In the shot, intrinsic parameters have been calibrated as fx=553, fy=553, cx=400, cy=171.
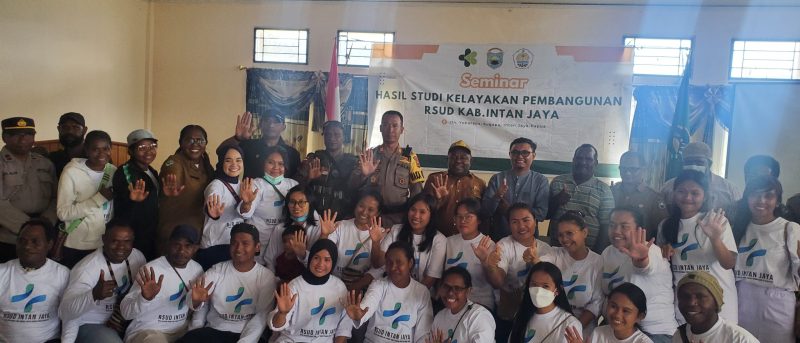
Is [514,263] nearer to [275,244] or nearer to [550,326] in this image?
[550,326]

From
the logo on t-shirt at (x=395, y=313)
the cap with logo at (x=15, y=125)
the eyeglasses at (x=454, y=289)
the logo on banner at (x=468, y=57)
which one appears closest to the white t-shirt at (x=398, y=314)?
the logo on t-shirt at (x=395, y=313)

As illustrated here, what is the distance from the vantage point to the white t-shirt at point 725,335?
2.40 metres

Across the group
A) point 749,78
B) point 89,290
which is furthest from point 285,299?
point 749,78

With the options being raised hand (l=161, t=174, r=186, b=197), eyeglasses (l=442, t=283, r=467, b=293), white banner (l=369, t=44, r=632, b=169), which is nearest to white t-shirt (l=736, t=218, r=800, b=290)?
eyeglasses (l=442, t=283, r=467, b=293)

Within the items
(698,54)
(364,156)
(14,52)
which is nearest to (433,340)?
(364,156)

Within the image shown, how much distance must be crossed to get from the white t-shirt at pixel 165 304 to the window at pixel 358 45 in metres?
4.59

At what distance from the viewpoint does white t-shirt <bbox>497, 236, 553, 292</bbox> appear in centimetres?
321

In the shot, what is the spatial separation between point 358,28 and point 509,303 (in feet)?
16.6

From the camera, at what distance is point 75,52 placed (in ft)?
21.0

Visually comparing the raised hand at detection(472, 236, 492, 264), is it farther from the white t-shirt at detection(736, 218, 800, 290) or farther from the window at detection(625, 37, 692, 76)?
the window at detection(625, 37, 692, 76)

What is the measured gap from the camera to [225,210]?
3.51 metres

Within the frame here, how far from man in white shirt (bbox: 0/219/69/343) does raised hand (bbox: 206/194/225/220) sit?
859mm

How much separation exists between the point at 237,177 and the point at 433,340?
5.39 ft

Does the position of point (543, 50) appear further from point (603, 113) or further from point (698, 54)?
point (698, 54)
